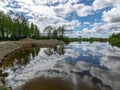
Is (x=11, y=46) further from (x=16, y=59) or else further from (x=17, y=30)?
(x=17, y=30)

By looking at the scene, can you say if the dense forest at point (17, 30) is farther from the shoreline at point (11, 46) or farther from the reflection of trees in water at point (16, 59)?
the reflection of trees in water at point (16, 59)

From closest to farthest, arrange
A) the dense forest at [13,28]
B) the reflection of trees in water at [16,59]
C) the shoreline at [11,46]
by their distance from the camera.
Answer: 1. the reflection of trees in water at [16,59]
2. the shoreline at [11,46]
3. the dense forest at [13,28]

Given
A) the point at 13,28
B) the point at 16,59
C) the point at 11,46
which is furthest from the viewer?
the point at 13,28

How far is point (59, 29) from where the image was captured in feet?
479

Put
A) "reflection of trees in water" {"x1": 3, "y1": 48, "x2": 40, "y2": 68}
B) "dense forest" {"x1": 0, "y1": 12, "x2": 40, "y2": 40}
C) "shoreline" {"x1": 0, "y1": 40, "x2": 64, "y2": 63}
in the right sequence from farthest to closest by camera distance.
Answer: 1. "dense forest" {"x1": 0, "y1": 12, "x2": 40, "y2": 40}
2. "shoreline" {"x1": 0, "y1": 40, "x2": 64, "y2": 63}
3. "reflection of trees in water" {"x1": 3, "y1": 48, "x2": 40, "y2": 68}

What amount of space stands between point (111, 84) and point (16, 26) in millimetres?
79238

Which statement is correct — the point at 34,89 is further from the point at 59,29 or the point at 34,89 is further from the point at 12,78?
the point at 59,29

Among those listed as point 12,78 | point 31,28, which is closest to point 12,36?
point 31,28

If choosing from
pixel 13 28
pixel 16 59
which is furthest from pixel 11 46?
pixel 13 28

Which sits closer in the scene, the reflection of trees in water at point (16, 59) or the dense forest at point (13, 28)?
the reflection of trees in water at point (16, 59)

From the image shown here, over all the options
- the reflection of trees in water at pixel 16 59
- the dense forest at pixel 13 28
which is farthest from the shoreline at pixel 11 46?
the dense forest at pixel 13 28

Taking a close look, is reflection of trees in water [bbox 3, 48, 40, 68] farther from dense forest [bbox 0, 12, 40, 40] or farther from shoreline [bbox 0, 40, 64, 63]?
dense forest [bbox 0, 12, 40, 40]

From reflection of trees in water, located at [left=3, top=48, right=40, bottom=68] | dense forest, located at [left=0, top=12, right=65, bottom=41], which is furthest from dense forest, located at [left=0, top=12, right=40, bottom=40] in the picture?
reflection of trees in water, located at [left=3, top=48, right=40, bottom=68]

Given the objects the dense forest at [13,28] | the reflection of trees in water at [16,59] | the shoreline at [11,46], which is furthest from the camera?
the dense forest at [13,28]
